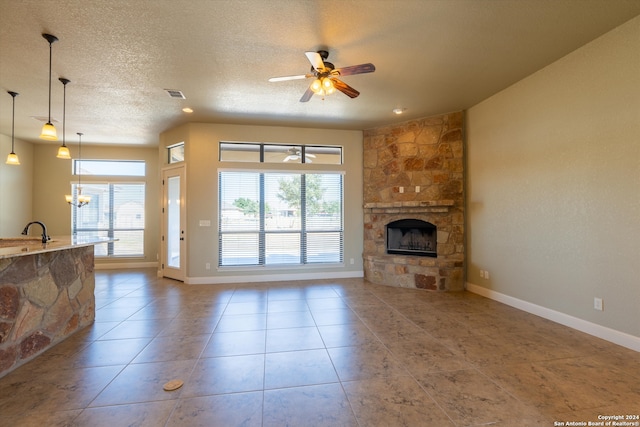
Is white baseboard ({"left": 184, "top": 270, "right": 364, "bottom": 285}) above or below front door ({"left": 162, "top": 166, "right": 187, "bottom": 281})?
below

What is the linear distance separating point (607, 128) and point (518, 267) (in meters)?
1.96

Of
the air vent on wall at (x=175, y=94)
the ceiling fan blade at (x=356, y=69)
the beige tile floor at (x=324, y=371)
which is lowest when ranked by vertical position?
the beige tile floor at (x=324, y=371)

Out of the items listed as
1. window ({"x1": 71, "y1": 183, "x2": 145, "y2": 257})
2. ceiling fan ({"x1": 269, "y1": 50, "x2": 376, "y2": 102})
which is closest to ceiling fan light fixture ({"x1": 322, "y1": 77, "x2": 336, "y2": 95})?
ceiling fan ({"x1": 269, "y1": 50, "x2": 376, "y2": 102})

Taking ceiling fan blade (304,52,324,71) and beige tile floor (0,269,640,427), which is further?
ceiling fan blade (304,52,324,71)

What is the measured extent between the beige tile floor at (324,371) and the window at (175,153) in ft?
10.3

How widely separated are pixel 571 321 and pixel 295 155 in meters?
4.95

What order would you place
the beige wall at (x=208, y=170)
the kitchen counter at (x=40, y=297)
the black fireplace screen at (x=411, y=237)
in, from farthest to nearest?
the beige wall at (x=208, y=170) → the black fireplace screen at (x=411, y=237) → the kitchen counter at (x=40, y=297)

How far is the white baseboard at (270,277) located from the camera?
5395 mm

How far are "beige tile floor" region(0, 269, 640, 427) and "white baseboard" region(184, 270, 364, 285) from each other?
1479mm

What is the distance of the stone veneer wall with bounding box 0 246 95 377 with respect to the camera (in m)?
2.39

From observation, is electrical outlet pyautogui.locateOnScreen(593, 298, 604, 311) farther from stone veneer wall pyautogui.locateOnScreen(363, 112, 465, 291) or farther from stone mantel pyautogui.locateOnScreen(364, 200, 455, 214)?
stone mantel pyautogui.locateOnScreen(364, 200, 455, 214)

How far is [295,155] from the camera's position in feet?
19.0

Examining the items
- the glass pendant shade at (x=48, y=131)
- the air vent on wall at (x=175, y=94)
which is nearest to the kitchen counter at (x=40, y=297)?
the glass pendant shade at (x=48, y=131)

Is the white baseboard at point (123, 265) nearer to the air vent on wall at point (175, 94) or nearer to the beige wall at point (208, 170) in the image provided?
the beige wall at point (208, 170)
